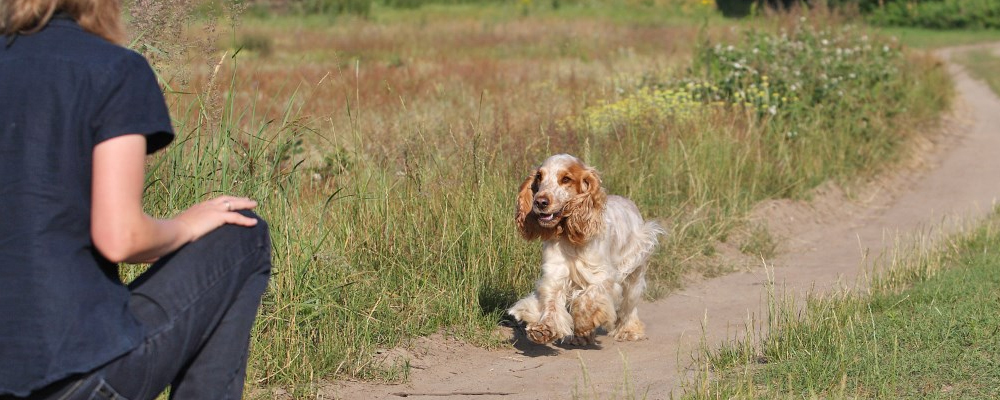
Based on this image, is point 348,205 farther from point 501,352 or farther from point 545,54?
point 545,54

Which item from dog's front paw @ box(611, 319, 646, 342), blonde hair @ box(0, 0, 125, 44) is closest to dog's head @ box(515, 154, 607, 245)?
dog's front paw @ box(611, 319, 646, 342)

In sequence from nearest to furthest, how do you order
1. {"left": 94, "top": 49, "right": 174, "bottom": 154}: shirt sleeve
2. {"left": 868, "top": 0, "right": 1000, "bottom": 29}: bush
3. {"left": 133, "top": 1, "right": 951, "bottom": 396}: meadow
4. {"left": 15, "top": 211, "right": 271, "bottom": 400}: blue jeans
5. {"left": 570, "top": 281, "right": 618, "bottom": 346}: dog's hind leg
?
{"left": 94, "top": 49, "right": 174, "bottom": 154}: shirt sleeve < {"left": 15, "top": 211, "right": 271, "bottom": 400}: blue jeans < {"left": 133, "top": 1, "right": 951, "bottom": 396}: meadow < {"left": 570, "top": 281, "right": 618, "bottom": 346}: dog's hind leg < {"left": 868, "top": 0, "right": 1000, "bottom": 29}: bush

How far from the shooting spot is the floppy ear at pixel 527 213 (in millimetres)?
6824

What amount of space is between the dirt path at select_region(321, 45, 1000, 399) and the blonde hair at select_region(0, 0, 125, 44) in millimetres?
2943

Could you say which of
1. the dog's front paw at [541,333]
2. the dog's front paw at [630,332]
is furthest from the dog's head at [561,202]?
the dog's front paw at [630,332]

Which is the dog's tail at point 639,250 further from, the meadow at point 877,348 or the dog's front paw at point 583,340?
the meadow at point 877,348

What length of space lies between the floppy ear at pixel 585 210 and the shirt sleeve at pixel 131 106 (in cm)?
370

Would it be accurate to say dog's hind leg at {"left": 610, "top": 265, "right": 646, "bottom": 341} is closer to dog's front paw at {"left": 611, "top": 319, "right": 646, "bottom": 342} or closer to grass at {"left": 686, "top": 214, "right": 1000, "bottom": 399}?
dog's front paw at {"left": 611, "top": 319, "right": 646, "bottom": 342}

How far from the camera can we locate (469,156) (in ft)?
28.1

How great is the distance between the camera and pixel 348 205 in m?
7.64

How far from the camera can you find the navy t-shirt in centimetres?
310

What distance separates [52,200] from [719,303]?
613cm

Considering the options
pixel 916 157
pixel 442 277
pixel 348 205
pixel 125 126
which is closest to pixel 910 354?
pixel 442 277

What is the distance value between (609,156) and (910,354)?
4.73m
